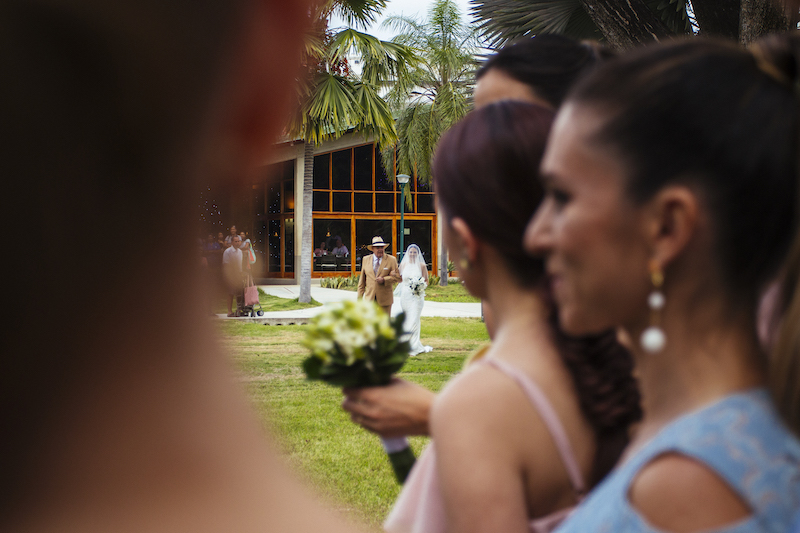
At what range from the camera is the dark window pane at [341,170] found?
26.0 meters

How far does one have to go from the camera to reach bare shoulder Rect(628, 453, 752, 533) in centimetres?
93

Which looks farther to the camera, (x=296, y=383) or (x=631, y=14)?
(x=296, y=383)

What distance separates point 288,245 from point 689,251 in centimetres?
2484

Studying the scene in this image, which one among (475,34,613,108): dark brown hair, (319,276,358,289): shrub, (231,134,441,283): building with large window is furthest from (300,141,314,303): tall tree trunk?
(475,34,613,108): dark brown hair

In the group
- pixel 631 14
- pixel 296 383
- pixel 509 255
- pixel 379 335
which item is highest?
pixel 631 14

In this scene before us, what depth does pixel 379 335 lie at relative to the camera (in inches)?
63.2

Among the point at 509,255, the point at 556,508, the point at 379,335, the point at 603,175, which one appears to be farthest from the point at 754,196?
the point at 379,335

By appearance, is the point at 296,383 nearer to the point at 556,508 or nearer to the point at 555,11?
the point at 555,11

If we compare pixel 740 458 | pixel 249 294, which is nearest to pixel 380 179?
pixel 249 294

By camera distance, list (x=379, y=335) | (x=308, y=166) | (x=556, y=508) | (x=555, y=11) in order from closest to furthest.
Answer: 1. (x=556, y=508)
2. (x=379, y=335)
3. (x=555, y=11)
4. (x=308, y=166)

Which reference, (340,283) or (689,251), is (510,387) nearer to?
(689,251)

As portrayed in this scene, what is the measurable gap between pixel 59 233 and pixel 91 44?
0.13m

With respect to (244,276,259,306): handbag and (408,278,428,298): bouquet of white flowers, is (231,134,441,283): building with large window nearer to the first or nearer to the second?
(244,276,259,306): handbag

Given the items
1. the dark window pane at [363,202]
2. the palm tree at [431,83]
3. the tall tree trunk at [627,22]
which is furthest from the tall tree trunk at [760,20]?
the dark window pane at [363,202]
